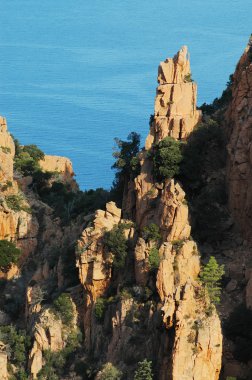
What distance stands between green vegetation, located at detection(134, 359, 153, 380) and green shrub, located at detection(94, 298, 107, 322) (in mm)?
8181

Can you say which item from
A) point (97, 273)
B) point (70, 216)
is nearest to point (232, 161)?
point (97, 273)

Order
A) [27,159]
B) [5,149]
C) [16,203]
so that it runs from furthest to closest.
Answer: [27,159], [5,149], [16,203]

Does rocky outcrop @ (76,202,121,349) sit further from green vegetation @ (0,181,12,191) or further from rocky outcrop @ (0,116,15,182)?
rocky outcrop @ (0,116,15,182)

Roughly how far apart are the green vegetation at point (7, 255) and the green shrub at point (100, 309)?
49.4 feet

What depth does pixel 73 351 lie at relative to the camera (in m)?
78.2

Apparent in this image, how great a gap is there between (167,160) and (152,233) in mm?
4631

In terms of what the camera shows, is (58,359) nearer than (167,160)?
No

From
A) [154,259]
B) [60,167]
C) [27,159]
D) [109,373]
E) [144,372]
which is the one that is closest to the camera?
[144,372]

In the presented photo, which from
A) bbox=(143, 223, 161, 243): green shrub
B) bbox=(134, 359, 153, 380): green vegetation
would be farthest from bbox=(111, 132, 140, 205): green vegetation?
bbox=(134, 359, 153, 380): green vegetation

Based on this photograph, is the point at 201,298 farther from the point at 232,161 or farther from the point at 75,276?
the point at 75,276

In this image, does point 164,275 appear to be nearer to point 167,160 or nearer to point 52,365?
point 167,160

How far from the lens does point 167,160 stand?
255 feet

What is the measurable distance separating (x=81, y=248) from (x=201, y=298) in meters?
12.8

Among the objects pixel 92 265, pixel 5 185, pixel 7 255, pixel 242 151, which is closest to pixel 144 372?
pixel 92 265
